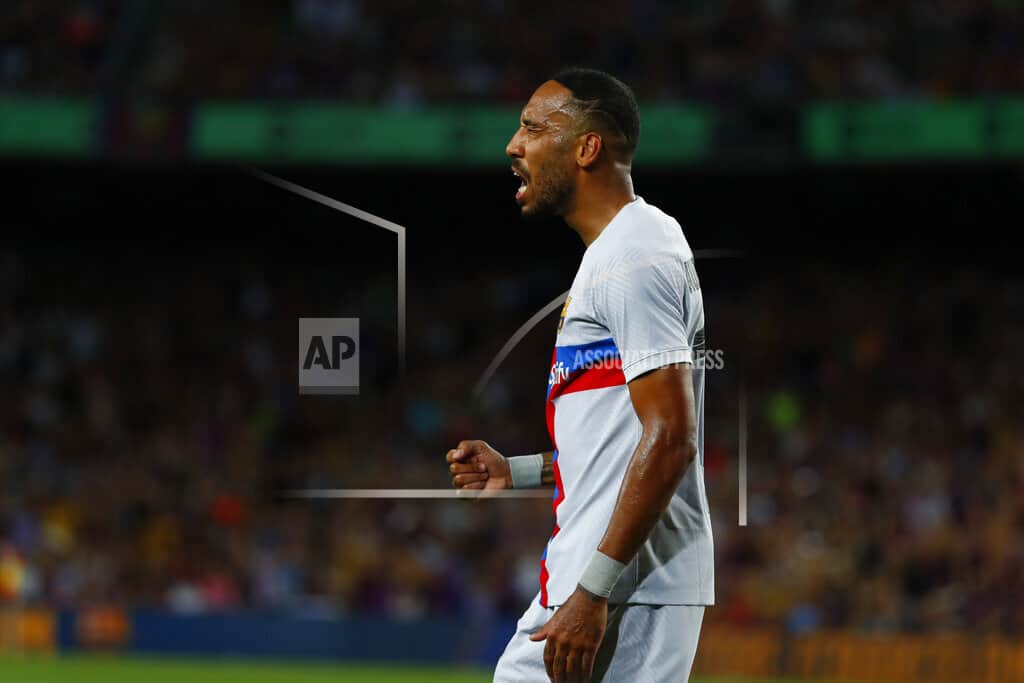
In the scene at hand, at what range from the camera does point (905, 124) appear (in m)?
15.0

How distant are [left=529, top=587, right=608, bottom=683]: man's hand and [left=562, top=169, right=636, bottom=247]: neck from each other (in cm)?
73

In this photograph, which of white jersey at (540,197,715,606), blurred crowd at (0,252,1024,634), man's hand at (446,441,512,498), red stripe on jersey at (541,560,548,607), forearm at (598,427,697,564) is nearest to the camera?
forearm at (598,427,697,564)

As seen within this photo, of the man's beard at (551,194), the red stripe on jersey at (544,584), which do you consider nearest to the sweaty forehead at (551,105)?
the man's beard at (551,194)

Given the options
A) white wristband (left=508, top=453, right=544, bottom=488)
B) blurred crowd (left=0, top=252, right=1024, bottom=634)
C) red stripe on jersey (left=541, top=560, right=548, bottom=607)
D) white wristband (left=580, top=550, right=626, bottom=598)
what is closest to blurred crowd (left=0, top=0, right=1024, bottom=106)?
blurred crowd (left=0, top=252, right=1024, bottom=634)

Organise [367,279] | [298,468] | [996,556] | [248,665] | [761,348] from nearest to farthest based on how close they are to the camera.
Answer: [996,556] < [248,665] < [298,468] < [761,348] < [367,279]

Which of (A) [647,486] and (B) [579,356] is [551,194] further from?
(A) [647,486]

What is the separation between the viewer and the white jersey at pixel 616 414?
113 inches

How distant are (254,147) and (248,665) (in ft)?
18.0

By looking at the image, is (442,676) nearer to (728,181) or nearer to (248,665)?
(248,665)

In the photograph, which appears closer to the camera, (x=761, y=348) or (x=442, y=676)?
(x=442, y=676)

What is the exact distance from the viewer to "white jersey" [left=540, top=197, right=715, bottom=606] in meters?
2.87

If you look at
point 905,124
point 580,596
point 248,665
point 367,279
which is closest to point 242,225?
point 367,279

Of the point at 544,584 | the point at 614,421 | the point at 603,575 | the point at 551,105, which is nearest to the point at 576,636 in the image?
the point at 603,575

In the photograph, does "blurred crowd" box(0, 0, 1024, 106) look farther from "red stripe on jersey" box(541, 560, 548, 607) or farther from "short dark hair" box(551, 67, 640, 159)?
"red stripe on jersey" box(541, 560, 548, 607)
